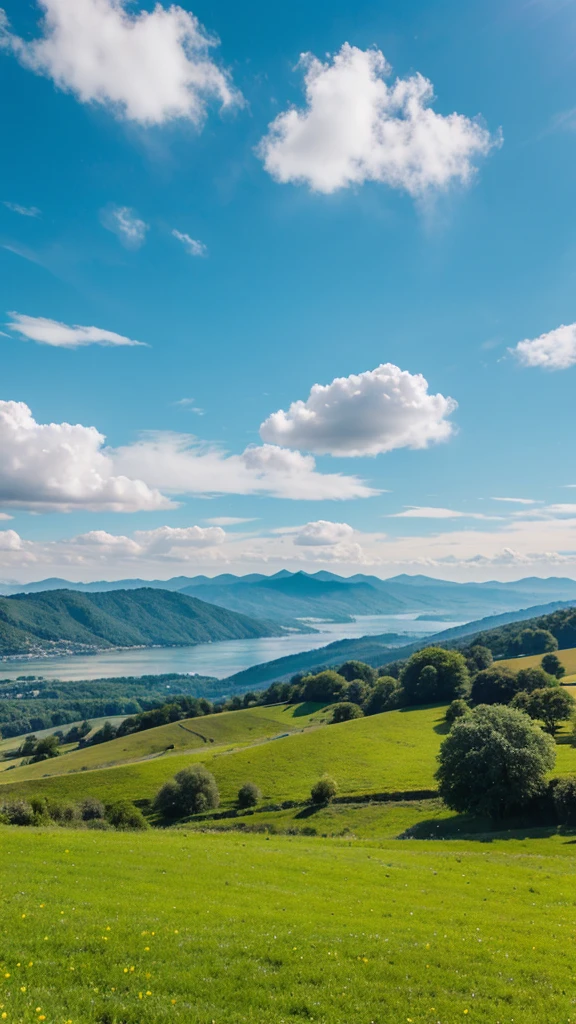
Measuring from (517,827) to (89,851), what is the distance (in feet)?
139

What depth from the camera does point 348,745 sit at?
8906cm

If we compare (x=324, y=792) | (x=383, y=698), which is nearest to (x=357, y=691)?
(x=383, y=698)

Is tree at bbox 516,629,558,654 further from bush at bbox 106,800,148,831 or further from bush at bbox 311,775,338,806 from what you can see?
bush at bbox 106,800,148,831

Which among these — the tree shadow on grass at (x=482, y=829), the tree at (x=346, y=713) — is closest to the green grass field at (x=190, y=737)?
the tree at (x=346, y=713)

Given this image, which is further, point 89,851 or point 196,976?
point 89,851

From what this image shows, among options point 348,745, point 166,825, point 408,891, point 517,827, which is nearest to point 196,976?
point 408,891

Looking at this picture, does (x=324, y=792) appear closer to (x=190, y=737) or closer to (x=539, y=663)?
(x=190, y=737)

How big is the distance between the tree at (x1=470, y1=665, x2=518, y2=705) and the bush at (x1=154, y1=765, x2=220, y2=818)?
67.0 metres

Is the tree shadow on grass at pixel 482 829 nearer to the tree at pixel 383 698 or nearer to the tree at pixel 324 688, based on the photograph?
the tree at pixel 383 698

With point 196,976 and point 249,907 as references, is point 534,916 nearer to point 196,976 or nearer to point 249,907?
point 249,907

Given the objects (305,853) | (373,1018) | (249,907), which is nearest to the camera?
(373,1018)

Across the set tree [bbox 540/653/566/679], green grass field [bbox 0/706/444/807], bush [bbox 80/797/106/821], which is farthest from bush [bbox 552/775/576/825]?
tree [bbox 540/653/566/679]

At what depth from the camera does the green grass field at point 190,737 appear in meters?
110

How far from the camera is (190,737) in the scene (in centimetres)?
12575
